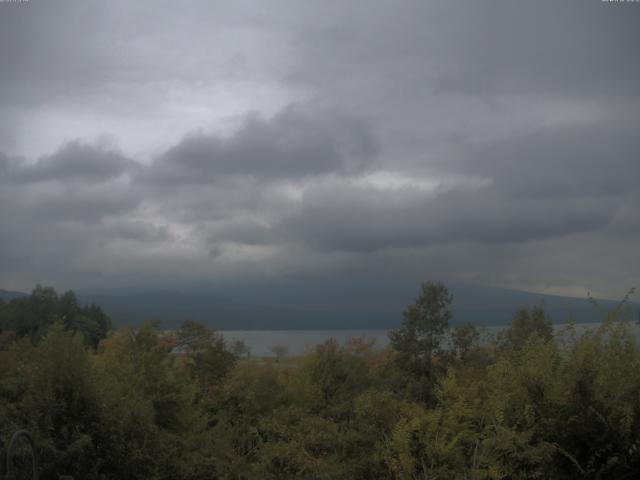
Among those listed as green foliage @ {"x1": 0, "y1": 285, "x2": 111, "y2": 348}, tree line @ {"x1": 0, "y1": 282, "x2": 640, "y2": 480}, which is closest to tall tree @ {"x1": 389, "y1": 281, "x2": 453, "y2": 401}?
tree line @ {"x1": 0, "y1": 282, "x2": 640, "y2": 480}

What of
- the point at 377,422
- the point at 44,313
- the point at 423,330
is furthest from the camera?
the point at 44,313

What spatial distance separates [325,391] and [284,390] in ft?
4.51

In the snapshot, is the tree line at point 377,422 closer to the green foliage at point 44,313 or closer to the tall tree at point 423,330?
the tall tree at point 423,330

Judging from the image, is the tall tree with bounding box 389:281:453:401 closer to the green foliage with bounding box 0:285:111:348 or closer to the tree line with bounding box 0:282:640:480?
the tree line with bounding box 0:282:640:480

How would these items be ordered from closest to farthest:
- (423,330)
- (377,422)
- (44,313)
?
(377,422) < (423,330) < (44,313)

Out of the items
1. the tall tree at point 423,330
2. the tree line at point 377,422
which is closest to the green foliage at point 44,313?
the tall tree at point 423,330

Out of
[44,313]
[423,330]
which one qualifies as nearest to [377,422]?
[423,330]

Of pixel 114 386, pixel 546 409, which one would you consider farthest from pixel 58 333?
pixel 546 409

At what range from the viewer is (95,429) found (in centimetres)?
891

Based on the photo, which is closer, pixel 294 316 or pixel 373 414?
pixel 373 414

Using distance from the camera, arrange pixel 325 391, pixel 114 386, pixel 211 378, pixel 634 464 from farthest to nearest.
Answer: pixel 211 378 → pixel 325 391 → pixel 114 386 → pixel 634 464

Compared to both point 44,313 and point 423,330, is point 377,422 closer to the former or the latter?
point 423,330

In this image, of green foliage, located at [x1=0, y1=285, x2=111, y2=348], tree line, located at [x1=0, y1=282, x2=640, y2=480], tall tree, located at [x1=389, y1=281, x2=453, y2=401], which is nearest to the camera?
tree line, located at [x1=0, y1=282, x2=640, y2=480]

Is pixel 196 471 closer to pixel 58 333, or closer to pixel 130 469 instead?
pixel 130 469
